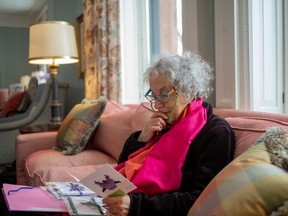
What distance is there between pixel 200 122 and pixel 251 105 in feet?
1.91

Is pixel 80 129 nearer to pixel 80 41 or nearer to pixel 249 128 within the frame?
pixel 249 128

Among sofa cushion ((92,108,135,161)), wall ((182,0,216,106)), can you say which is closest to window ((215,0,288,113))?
wall ((182,0,216,106))

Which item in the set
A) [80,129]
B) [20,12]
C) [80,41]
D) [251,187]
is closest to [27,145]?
[80,129]

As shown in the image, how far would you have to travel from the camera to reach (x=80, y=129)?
89.4 inches

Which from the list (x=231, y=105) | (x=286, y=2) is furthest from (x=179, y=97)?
(x=286, y=2)

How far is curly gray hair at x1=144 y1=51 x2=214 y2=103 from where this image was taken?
126cm

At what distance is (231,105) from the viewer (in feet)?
5.62

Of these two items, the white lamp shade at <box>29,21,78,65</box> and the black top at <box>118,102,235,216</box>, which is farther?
the white lamp shade at <box>29,21,78,65</box>

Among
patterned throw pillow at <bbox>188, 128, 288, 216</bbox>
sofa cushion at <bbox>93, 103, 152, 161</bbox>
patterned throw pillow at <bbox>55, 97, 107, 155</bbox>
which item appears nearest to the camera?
patterned throw pillow at <bbox>188, 128, 288, 216</bbox>

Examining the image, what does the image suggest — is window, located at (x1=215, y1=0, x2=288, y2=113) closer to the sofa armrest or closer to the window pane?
the window pane

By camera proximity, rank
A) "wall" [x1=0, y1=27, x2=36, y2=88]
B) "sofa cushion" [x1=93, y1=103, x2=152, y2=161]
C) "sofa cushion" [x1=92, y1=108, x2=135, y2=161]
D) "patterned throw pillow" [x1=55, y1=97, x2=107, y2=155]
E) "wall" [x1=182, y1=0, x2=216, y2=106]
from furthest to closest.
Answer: "wall" [x1=0, y1=27, x2=36, y2=88]
"patterned throw pillow" [x1=55, y1=97, x2=107, y2=155]
"sofa cushion" [x1=92, y1=108, x2=135, y2=161]
"sofa cushion" [x1=93, y1=103, x2=152, y2=161]
"wall" [x1=182, y1=0, x2=216, y2=106]

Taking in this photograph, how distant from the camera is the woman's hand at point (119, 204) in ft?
3.32

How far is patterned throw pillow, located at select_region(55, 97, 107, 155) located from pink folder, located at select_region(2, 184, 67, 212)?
102 centimetres

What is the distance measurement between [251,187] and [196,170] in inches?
16.3
